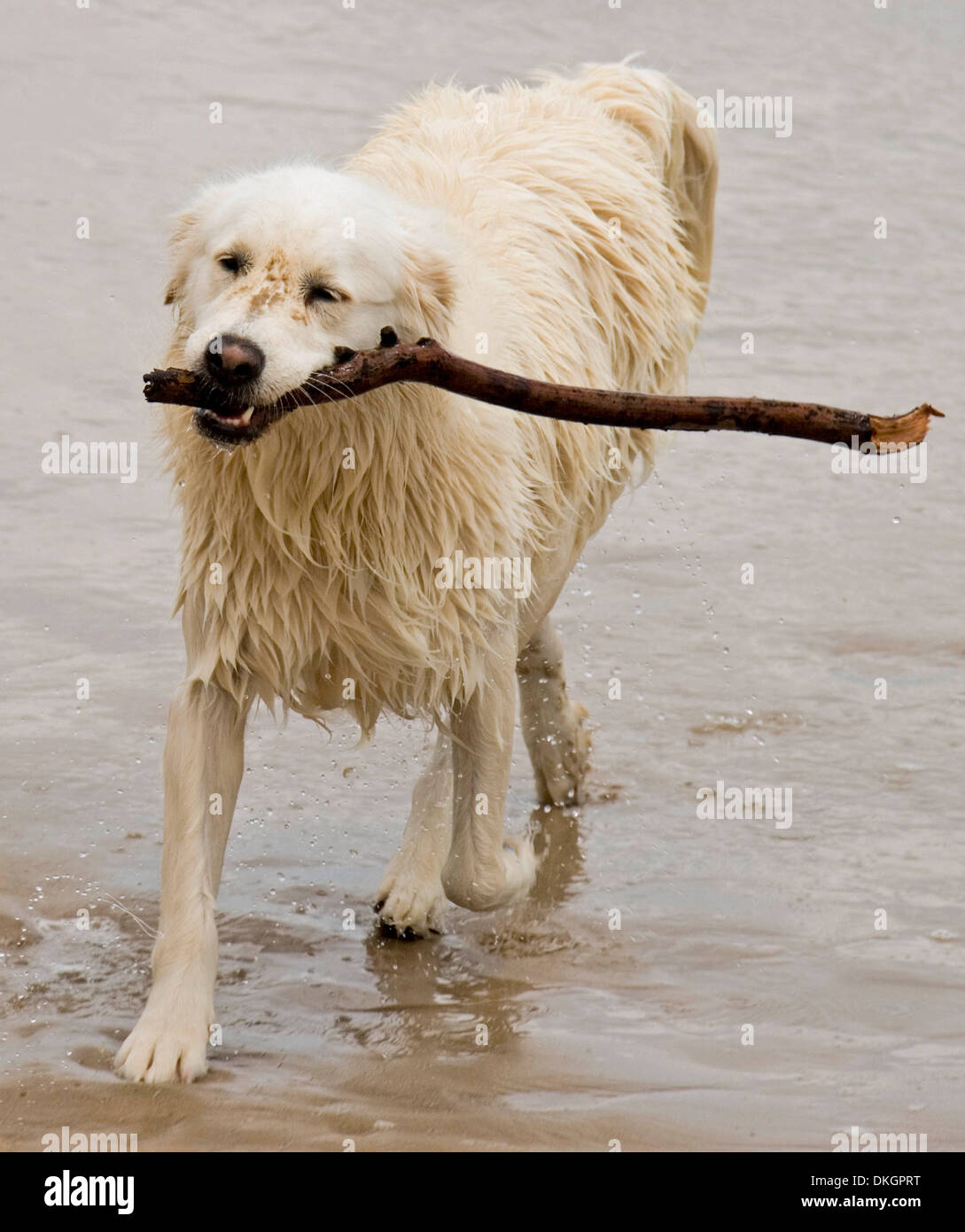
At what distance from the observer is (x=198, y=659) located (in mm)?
4730

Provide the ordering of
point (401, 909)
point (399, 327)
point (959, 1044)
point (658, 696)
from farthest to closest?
point (658, 696) → point (401, 909) → point (959, 1044) → point (399, 327)

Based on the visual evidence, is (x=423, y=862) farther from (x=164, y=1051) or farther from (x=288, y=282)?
(x=288, y=282)

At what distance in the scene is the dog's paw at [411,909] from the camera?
5398 millimetres

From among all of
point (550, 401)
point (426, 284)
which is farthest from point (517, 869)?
point (426, 284)

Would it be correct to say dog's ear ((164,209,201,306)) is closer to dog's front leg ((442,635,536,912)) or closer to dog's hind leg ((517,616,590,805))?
dog's front leg ((442,635,536,912))

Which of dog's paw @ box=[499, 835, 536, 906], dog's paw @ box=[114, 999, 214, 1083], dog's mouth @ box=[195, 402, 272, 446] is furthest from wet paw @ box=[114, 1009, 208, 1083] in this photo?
dog's mouth @ box=[195, 402, 272, 446]

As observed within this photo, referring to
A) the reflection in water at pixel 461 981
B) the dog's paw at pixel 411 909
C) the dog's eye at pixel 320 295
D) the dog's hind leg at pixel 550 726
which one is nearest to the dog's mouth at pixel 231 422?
the dog's eye at pixel 320 295

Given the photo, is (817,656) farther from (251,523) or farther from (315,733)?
(251,523)

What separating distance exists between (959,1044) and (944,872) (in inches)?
47.2

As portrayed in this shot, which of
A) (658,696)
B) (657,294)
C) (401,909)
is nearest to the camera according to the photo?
(401,909)

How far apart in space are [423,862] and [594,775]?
1.26 meters

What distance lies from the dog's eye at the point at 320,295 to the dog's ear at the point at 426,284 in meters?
0.26

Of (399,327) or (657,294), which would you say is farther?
(657,294)

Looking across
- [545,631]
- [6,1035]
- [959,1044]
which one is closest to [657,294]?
[545,631]
